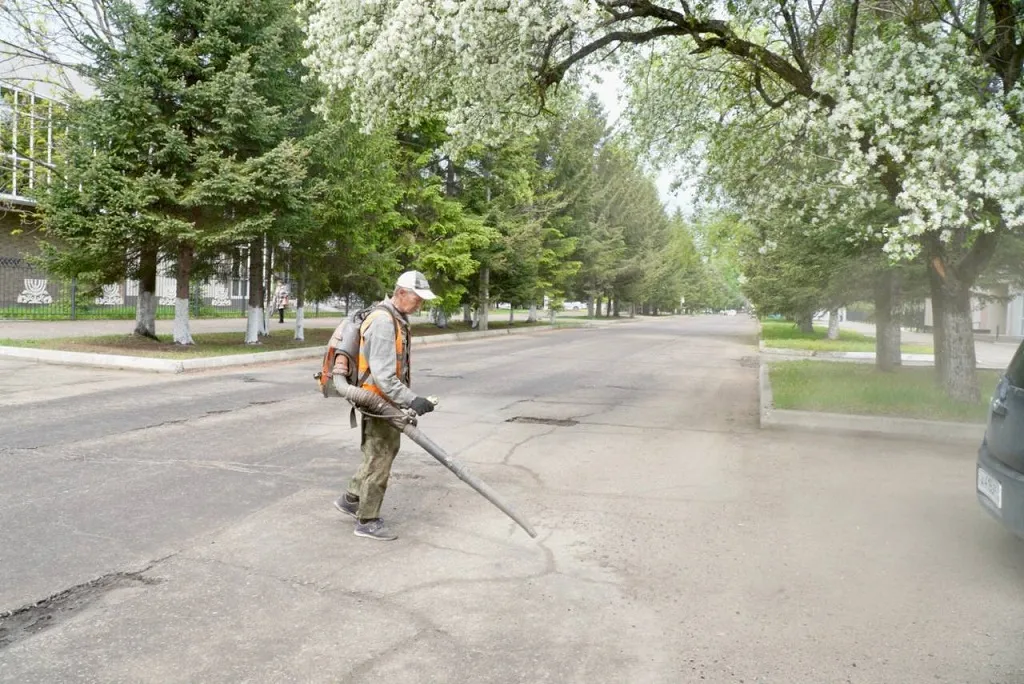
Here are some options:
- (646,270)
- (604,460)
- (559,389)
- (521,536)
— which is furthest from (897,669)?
(646,270)

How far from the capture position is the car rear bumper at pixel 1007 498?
13.5ft

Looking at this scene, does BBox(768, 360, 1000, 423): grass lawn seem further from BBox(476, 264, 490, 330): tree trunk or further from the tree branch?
BBox(476, 264, 490, 330): tree trunk

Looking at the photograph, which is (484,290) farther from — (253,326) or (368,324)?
(368,324)

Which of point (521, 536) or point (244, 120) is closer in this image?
point (521, 536)

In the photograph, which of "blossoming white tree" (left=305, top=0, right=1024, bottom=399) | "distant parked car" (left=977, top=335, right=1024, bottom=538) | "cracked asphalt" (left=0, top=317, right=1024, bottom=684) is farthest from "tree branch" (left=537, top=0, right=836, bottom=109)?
"distant parked car" (left=977, top=335, right=1024, bottom=538)

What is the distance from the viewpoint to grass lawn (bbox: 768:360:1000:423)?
382 inches

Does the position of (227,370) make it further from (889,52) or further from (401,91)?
(889,52)

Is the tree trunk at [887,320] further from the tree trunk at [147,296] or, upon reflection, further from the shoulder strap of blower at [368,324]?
the tree trunk at [147,296]

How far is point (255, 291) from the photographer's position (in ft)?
62.7

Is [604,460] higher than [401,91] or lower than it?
lower

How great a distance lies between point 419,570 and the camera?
4281 millimetres

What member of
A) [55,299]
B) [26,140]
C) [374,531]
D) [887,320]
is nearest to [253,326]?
[26,140]

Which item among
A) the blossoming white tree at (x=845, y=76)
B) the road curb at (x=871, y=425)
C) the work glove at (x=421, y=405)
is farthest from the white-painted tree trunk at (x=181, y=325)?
the work glove at (x=421, y=405)

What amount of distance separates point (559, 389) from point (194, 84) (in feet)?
33.1
